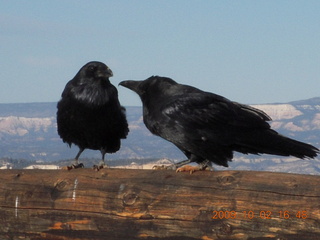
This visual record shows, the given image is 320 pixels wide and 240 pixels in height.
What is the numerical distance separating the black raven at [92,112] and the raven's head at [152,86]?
5.98 feet

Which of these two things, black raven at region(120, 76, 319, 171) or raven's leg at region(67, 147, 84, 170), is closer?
black raven at region(120, 76, 319, 171)

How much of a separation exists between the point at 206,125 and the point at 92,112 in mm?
2852

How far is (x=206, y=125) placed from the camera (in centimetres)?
762

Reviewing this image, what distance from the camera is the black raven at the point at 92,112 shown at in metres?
9.83

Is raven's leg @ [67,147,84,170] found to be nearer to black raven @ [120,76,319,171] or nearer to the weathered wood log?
the weathered wood log

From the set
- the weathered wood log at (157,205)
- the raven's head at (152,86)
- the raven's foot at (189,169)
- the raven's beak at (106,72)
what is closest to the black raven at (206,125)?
the raven's head at (152,86)

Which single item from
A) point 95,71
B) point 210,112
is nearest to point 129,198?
point 210,112

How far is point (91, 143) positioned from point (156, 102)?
116 inches

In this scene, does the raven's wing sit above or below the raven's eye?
below

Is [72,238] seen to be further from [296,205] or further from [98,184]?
[296,205]

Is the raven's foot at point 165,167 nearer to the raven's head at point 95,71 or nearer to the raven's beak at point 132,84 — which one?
the raven's beak at point 132,84

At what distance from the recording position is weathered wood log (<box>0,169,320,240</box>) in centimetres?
604

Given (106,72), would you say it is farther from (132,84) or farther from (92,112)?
(132,84)
